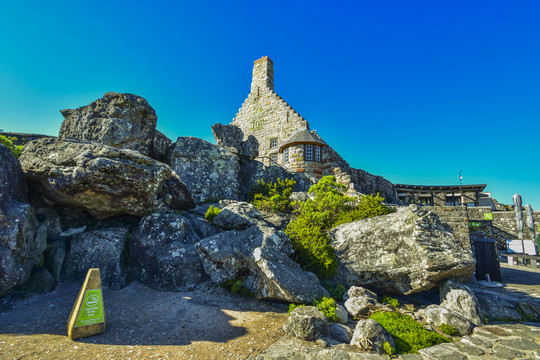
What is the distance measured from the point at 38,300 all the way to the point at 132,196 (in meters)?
3.15

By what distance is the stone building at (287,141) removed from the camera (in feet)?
60.5

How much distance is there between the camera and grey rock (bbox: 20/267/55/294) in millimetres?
6371

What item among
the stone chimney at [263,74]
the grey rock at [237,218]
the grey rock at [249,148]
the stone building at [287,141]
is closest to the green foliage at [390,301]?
the grey rock at [237,218]

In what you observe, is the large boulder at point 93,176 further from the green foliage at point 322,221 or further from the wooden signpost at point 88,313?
the green foliage at point 322,221

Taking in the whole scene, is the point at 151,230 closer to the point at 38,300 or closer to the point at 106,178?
the point at 106,178

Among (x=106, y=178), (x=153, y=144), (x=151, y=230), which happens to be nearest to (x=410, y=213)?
(x=151, y=230)

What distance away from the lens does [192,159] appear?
13953mm

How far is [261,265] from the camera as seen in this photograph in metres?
6.57

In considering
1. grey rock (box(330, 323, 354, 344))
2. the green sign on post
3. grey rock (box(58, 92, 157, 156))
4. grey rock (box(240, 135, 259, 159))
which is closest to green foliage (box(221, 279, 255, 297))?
grey rock (box(330, 323, 354, 344))

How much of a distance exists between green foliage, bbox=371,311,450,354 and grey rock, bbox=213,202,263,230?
4648mm

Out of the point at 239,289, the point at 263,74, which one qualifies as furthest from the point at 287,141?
the point at 239,289

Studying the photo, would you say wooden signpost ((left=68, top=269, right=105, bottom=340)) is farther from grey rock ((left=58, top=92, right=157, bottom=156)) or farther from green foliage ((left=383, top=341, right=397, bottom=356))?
grey rock ((left=58, top=92, right=157, bottom=156))

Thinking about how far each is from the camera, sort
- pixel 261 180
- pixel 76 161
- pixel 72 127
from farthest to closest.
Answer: pixel 261 180 → pixel 72 127 → pixel 76 161

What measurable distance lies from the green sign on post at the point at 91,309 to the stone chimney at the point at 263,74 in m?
24.2
